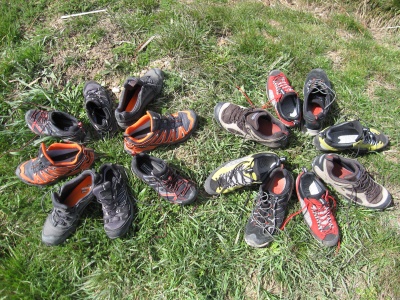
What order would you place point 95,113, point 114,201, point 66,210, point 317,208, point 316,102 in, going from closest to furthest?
point 66,210, point 114,201, point 317,208, point 95,113, point 316,102

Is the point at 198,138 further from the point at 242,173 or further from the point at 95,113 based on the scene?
the point at 95,113

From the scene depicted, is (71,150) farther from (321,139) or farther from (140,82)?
(321,139)

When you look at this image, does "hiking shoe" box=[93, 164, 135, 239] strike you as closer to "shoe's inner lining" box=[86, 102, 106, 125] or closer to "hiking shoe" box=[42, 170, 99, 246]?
"hiking shoe" box=[42, 170, 99, 246]

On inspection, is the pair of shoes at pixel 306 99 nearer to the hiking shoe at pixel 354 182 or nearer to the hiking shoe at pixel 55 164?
the hiking shoe at pixel 354 182

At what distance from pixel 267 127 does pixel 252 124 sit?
25cm

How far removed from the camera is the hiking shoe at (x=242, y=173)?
2.87 m

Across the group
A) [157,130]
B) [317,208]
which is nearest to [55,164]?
[157,130]

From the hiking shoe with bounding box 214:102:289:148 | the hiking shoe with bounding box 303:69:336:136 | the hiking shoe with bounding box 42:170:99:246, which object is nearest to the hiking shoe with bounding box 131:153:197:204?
the hiking shoe with bounding box 42:170:99:246

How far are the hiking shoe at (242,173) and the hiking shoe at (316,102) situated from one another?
553mm

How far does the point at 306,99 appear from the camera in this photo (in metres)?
3.24

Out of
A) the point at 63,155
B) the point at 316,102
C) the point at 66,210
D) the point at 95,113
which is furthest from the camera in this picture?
the point at 316,102

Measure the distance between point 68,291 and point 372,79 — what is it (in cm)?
402

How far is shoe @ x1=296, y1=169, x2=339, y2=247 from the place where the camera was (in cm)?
283

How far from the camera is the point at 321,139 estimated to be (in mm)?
3143
